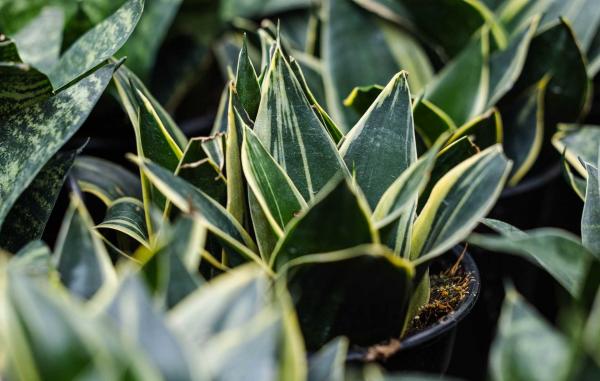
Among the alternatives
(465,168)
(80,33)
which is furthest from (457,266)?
(80,33)

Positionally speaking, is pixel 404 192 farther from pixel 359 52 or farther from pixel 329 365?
pixel 359 52

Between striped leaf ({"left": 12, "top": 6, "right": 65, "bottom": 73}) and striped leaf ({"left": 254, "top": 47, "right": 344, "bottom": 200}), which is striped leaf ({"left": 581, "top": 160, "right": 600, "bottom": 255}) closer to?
striped leaf ({"left": 254, "top": 47, "right": 344, "bottom": 200})

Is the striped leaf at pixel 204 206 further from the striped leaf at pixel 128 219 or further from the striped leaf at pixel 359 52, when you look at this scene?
the striped leaf at pixel 359 52

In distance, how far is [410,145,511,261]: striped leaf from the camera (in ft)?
1.66

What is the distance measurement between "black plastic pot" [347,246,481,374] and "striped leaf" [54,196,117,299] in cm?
16

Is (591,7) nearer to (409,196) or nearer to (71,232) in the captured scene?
(409,196)

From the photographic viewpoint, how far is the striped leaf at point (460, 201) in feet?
1.66

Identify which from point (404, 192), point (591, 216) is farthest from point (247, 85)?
point (591, 216)

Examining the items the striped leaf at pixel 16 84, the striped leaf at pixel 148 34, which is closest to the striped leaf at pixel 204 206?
the striped leaf at pixel 16 84

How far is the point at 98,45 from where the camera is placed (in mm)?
683

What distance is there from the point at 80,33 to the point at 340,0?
297 mm

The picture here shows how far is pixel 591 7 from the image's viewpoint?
2.82ft

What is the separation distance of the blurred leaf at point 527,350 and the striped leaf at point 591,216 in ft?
0.65

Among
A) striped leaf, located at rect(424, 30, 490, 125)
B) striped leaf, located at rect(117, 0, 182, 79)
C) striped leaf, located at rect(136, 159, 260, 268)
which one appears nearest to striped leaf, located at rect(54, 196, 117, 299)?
striped leaf, located at rect(136, 159, 260, 268)
